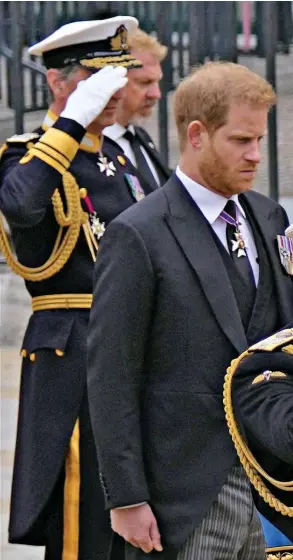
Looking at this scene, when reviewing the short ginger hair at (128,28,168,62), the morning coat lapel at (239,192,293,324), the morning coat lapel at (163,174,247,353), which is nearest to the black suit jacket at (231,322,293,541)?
the morning coat lapel at (163,174,247,353)

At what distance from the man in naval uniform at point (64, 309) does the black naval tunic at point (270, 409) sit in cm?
142

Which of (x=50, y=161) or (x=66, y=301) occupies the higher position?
(x=50, y=161)

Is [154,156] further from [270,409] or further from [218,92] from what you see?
[270,409]

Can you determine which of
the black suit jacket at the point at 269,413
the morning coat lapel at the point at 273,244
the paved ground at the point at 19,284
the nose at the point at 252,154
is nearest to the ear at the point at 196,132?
the nose at the point at 252,154

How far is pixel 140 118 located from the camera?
4922mm

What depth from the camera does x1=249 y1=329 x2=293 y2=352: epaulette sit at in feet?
9.56

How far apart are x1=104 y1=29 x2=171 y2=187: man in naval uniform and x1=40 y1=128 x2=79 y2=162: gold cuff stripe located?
389 mm

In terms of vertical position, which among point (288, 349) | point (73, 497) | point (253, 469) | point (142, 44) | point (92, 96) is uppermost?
point (142, 44)

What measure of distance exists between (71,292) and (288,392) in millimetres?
1689

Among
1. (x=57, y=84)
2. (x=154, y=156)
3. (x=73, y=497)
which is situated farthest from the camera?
(x=154, y=156)

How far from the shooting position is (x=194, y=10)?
23.5 feet

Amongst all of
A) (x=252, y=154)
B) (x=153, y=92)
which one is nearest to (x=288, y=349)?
(x=252, y=154)

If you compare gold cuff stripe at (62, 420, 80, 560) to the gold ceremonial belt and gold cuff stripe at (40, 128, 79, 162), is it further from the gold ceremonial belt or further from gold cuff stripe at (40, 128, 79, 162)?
gold cuff stripe at (40, 128, 79, 162)

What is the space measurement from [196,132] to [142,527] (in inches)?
36.2
